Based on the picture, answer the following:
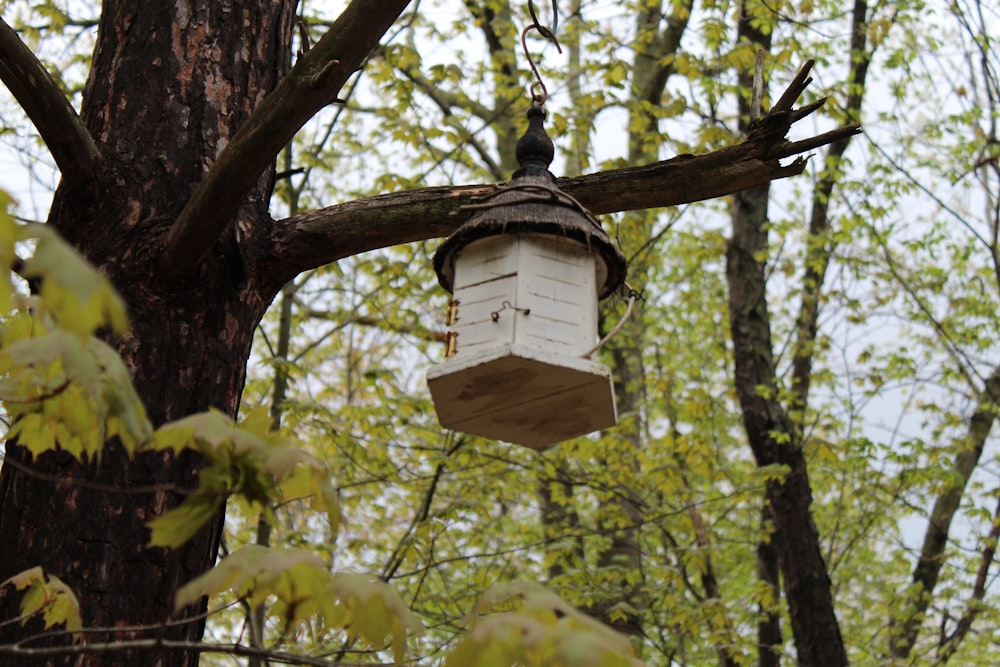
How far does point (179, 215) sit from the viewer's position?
2148mm

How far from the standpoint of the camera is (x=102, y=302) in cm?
91

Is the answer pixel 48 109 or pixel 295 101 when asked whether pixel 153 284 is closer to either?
pixel 48 109

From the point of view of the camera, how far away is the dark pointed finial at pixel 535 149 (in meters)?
2.48

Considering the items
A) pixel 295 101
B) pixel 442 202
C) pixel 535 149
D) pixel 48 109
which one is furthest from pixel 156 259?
pixel 535 149

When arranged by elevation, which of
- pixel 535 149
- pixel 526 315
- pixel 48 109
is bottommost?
pixel 526 315

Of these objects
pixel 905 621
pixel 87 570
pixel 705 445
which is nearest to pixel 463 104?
pixel 705 445

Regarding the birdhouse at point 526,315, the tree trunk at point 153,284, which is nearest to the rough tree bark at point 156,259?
the tree trunk at point 153,284

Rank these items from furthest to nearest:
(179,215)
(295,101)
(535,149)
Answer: (535,149), (179,215), (295,101)

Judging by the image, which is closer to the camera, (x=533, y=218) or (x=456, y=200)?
(x=533, y=218)

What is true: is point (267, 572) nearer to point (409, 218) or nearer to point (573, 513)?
point (409, 218)

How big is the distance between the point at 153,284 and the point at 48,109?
0.40 meters

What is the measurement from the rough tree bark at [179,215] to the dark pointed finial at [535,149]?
0.11 metres

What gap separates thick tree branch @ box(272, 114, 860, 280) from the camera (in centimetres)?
232

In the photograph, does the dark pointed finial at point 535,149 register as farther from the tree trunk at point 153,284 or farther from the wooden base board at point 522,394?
the tree trunk at point 153,284
